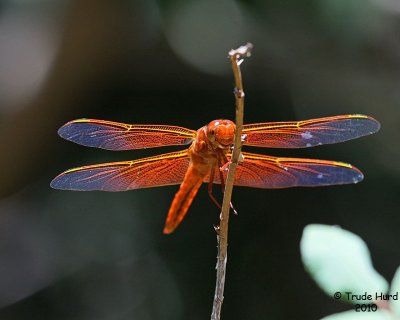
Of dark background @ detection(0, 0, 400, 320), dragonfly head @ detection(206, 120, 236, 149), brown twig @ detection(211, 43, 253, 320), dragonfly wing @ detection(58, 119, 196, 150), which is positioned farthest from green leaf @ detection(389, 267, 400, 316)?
dark background @ detection(0, 0, 400, 320)

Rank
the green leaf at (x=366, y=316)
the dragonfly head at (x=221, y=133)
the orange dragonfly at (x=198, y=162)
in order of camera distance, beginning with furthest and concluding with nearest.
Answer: the orange dragonfly at (x=198, y=162), the dragonfly head at (x=221, y=133), the green leaf at (x=366, y=316)

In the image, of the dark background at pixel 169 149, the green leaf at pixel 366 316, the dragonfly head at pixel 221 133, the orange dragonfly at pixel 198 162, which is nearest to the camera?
the green leaf at pixel 366 316

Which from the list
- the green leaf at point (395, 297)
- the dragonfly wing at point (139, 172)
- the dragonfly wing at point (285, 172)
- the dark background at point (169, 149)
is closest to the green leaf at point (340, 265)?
the green leaf at point (395, 297)

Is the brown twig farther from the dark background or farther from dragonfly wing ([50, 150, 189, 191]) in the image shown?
the dark background

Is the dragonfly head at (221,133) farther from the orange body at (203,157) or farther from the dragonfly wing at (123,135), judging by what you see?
the dragonfly wing at (123,135)

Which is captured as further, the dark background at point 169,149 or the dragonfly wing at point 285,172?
the dark background at point 169,149

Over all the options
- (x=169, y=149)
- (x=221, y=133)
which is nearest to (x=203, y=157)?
(x=221, y=133)
